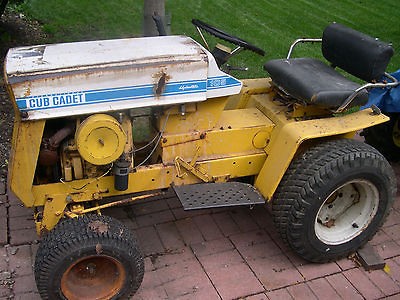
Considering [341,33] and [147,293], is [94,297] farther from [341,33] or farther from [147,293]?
[341,33]

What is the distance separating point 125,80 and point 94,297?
1245mm

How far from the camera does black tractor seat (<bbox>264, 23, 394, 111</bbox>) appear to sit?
322cm

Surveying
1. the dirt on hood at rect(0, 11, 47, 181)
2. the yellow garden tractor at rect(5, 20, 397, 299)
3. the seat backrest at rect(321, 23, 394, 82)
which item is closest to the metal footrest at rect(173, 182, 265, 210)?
the yellow garden tractor at rect(5, 20, 397, 299)

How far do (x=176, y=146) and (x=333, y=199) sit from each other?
Result: 3.84ft

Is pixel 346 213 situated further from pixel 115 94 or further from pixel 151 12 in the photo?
pixel 151 12

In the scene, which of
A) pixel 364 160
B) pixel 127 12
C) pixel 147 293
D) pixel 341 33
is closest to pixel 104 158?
pixel 147 293

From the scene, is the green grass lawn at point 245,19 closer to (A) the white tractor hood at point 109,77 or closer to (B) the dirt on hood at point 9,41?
(B) the dirt on hood at point 9,41

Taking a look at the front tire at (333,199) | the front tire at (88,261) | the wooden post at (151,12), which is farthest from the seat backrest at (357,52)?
the front tire at (88,261)

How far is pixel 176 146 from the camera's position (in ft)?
10.6

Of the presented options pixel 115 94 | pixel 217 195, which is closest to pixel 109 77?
pixel 115 94

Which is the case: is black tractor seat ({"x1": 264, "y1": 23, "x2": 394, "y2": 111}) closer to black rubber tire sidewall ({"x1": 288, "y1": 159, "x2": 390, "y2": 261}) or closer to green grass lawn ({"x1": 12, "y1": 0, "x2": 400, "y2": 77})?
black rubber tire sidewall ({"x1": 288, "y1": 159, "x2": 390, "y2": 261})

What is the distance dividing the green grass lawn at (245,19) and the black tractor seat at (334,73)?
2400 mm

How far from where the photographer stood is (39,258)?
280 centimetres

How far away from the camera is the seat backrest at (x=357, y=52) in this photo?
3433 mm
